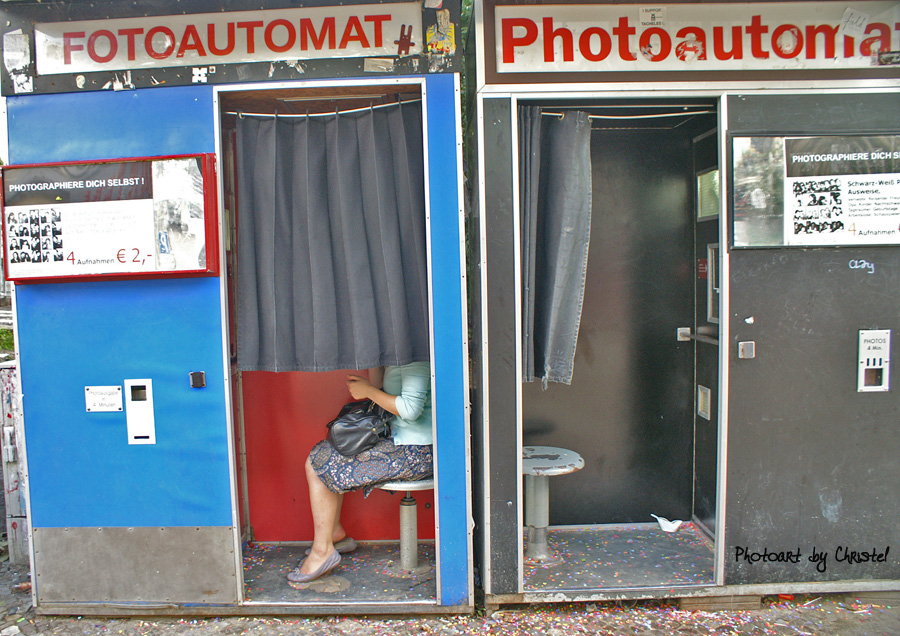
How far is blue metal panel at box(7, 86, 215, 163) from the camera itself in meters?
2.67

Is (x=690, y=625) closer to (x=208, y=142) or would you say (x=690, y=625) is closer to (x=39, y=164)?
(x=208, y=142)

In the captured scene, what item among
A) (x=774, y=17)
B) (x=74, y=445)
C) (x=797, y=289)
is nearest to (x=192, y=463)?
(x=74, y=445)

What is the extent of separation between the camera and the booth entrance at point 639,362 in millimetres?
3414

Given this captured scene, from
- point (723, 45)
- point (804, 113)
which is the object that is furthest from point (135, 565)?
point (804, 113)

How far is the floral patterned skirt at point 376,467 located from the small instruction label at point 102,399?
1063mm

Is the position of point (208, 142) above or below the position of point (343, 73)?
below

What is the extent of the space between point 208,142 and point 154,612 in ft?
7.74

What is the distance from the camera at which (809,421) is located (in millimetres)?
2789

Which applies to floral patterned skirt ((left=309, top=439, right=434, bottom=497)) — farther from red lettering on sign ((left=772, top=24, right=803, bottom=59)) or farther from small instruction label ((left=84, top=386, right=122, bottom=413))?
red lettering on sign ((left=772, top=24, right=803, bottom=59))

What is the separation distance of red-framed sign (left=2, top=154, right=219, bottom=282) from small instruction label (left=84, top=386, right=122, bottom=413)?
0.56 m

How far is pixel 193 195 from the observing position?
264cm

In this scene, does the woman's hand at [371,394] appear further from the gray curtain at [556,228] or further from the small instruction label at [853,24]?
the small instruction label at [853,24]

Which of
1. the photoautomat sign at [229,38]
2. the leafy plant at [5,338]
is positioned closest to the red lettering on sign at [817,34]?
the photoautomat sign at [229,38]

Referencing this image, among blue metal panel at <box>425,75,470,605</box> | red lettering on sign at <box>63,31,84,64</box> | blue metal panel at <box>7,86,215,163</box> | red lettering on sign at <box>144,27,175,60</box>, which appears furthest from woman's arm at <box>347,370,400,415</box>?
red lettering on sign at <box>63,31,84,64</box>
